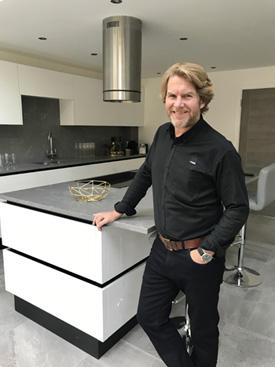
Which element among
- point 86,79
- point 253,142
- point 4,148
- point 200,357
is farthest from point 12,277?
point 253,142

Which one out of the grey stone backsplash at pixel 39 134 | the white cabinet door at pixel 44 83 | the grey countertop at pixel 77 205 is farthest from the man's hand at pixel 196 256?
the grey stone backsplash at pixel 39 134

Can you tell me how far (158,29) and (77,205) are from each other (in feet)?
6.49

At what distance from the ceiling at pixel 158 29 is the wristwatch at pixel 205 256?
1.88 metres

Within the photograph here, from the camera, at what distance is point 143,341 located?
1.93 metres

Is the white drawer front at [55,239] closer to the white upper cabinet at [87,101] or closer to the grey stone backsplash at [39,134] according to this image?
the grey stone backsplash at [39,134]

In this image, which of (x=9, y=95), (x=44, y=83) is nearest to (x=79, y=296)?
(x=9, y=95)

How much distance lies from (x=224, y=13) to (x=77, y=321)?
2.54 metres

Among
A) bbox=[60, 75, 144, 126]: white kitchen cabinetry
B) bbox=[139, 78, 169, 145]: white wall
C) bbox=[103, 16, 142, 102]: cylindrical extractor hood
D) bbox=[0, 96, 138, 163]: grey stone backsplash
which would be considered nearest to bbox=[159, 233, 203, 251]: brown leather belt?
bbox=[103, 16, 142, 102]: cylindrical extractor hood

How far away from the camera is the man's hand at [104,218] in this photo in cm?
152

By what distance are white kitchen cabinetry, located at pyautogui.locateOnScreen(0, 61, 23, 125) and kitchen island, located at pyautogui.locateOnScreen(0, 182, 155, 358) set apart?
1.85m

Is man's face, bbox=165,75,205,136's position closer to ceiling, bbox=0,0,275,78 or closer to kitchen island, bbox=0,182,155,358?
kitchen island, bbox=0,182,155,358

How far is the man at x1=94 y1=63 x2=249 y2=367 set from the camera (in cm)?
118

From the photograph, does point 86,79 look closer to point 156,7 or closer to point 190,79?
point 156,7

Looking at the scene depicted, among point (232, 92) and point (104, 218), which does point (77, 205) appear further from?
point (232, 92)
